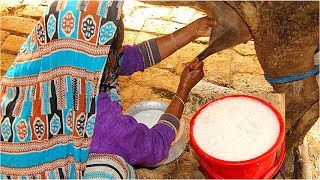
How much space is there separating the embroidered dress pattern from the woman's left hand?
0.72m

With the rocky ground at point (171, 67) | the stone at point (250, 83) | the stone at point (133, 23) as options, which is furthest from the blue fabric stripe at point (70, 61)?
the stone at point (133, 23)

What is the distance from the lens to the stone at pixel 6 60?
3.92 m

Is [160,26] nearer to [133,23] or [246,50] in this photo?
[133,23]

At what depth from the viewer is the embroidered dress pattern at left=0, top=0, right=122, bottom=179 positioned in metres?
1.96

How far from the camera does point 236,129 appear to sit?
2.12 meters

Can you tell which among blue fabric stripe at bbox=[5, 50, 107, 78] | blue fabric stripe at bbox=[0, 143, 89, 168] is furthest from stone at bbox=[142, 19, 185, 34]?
blue fabric stripe at bbox=[5, 50, 107, 78]

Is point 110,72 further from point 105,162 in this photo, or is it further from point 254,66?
point 254,66

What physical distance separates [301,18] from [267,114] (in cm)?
46

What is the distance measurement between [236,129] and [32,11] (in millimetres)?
2901

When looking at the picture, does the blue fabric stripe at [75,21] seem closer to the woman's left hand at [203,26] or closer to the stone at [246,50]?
the woman's left hand at [203,26]

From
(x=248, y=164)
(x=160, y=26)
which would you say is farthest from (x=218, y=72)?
(x=248, y=164)

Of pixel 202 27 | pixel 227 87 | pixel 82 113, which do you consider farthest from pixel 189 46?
pixel 82 113

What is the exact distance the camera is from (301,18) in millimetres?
2094

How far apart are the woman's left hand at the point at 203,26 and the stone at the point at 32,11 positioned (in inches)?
85.0
